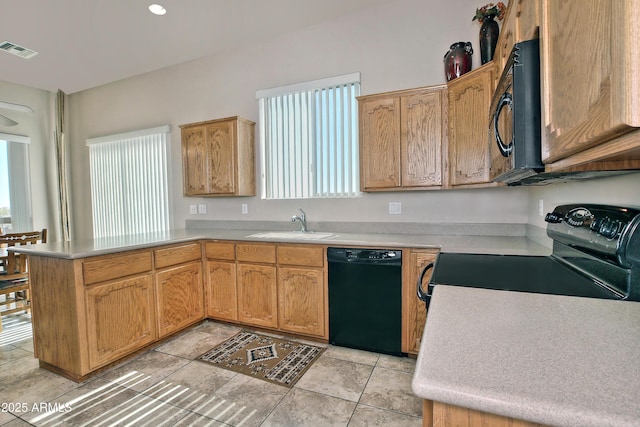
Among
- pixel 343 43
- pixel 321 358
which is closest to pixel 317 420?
pixel 321 358

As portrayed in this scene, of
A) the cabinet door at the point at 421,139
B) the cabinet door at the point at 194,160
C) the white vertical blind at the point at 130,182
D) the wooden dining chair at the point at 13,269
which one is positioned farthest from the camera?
the white vertical blind at the point at 130,182

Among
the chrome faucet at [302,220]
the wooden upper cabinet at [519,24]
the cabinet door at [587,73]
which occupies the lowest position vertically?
the chrome faucet at [302,220]

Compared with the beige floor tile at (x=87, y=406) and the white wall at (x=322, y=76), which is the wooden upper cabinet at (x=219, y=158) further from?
the beige floor tile at (x=87, y=406)

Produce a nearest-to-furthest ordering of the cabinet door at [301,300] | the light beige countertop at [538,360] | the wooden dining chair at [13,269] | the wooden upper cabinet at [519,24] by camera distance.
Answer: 1. the light beige countertop at [538,360]
2. the wooden upper cabinet at [519,24]
3. the cabinet door at [301,300]
4. the wooden dining chair at [13,269]

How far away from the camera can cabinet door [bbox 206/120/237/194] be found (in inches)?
133

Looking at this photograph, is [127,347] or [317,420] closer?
[317,420]

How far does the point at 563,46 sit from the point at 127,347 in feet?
9.79

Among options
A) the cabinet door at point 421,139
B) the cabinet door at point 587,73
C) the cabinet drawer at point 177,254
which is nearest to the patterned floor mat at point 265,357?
the cabinet drawer at point 177,254

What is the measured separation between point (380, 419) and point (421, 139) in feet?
6.47

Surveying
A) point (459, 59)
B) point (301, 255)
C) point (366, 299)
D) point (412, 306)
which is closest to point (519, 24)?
point (459, 59)

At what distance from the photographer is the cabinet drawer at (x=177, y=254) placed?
2.66 m

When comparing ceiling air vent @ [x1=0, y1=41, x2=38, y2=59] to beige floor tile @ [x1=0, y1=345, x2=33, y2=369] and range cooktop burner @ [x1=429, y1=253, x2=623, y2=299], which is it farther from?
range cooktop burner @ [x1=429, y1=253, x2=623, y2=299]

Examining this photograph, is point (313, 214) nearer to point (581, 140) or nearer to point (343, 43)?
point (343, 43)

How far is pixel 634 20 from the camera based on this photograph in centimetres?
45
